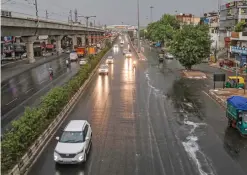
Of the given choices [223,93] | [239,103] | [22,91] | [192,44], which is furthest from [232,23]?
[239,103]

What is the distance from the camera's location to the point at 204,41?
1964 inches

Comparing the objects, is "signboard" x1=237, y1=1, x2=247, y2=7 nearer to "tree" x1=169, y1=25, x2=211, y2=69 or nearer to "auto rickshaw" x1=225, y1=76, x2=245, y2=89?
"tree" x1=169, y1=25, x2=211, y2=69

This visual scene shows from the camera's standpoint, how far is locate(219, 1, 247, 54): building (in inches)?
2302

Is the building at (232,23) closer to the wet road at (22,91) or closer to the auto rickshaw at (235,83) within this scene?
the auto rickshaw at (235,83)

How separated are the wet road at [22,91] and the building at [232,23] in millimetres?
33983

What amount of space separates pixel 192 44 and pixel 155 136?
3142 centimetres

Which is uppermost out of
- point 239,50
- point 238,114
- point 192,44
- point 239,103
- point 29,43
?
point 29,43

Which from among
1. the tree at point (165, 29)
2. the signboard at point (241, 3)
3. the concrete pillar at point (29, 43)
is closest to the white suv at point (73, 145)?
the concrete pillar at point (29, 43)

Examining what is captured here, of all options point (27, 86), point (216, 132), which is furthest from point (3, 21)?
point (216, 132)

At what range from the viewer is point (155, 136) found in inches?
829

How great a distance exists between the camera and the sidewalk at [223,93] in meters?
31.0

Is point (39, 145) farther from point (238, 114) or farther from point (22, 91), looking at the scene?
point (22, 91)

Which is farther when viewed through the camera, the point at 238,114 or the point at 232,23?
the point at 232,23

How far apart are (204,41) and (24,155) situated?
1563 inches
